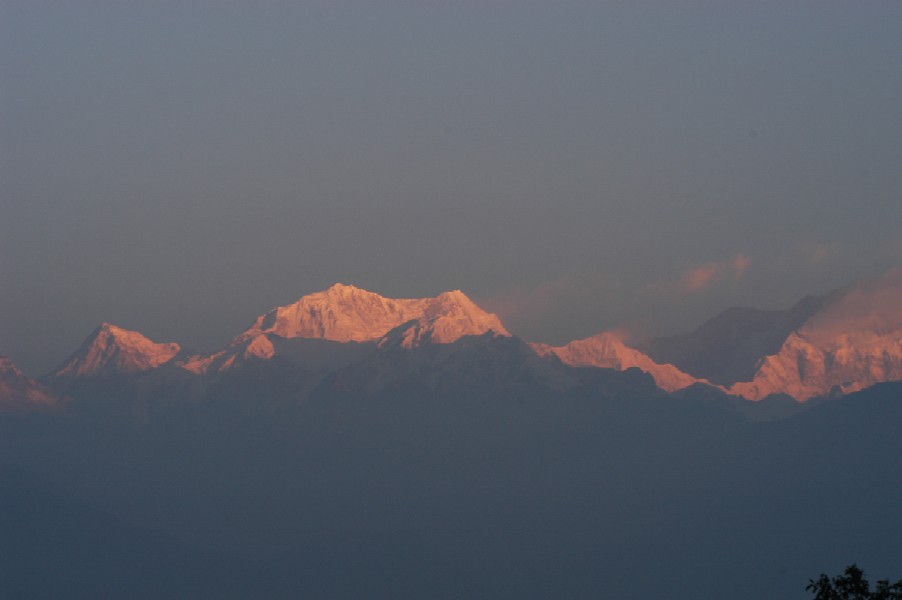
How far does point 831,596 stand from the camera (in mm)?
77625

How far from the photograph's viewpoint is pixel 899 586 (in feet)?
254

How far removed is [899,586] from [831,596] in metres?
2.83
